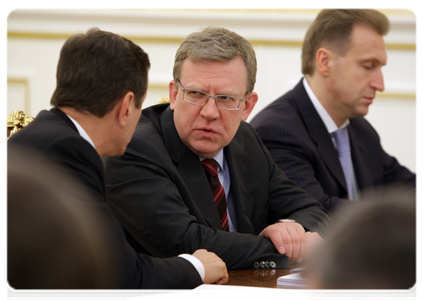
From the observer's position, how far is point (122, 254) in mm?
1326

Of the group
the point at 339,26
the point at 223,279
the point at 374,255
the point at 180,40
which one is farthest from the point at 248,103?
the point at 180,40

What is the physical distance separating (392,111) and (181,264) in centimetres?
324

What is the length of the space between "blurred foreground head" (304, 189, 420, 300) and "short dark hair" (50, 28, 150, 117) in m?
1.04

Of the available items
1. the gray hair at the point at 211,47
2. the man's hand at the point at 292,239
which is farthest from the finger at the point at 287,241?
→ the gray hair at the point at 211,47

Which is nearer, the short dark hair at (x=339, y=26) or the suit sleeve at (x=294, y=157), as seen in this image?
the suit sleeve at (x=294, y=157)

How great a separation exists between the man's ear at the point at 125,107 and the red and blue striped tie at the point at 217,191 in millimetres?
604

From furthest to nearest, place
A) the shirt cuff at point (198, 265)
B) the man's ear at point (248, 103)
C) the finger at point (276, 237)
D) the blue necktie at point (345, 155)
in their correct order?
the blue necktie at point (345, 155)
the man's ear at point (248, 103)
the finger at point (276, 237)
the shirt cuff at point (198, 265)

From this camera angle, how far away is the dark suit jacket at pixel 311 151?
278cm

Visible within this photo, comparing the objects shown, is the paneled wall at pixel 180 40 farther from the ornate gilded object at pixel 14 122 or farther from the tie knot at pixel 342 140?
the ornate gilded object at pixel 14 122

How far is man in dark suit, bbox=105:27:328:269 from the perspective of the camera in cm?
179

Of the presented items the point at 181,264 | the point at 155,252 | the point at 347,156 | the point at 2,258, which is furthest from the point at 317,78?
the point at 2,258

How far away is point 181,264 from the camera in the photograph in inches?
57.6

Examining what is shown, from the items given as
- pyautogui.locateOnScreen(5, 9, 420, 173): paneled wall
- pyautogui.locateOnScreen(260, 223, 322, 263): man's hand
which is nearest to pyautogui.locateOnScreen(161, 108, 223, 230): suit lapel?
pyautogui.locateOnScreen(260, 223, 322, 263): man's hand

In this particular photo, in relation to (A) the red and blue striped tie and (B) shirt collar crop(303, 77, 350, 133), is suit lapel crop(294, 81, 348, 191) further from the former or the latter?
(A) the red and blue striped tie
